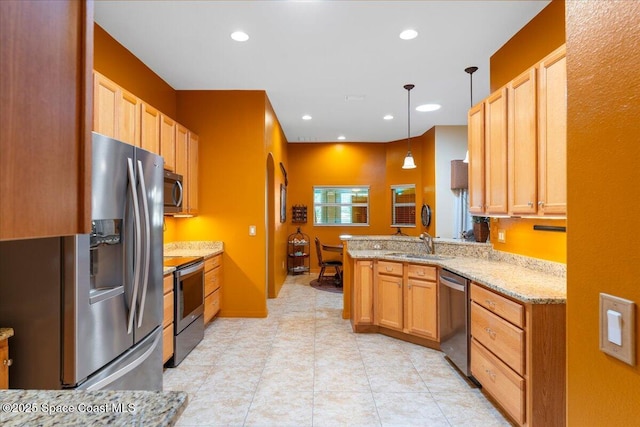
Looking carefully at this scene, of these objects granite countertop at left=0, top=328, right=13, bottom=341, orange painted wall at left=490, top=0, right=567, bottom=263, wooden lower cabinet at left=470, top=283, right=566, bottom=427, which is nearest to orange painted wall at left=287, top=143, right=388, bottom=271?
orange painted wall at left=490, top=0, right=567, bottom=263

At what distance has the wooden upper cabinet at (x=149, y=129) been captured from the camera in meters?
3.09

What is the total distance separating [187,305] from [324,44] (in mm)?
2877

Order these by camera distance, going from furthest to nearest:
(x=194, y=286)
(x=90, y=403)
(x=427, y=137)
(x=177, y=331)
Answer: (x=427, y=137) → (x=194, y=286) → (x=177, y=331) → (x=90, y=403)

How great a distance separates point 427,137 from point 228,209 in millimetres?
4305

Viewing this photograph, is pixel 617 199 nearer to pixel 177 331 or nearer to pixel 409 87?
pixel 177 331

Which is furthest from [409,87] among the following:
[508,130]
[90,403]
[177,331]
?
[90,403]

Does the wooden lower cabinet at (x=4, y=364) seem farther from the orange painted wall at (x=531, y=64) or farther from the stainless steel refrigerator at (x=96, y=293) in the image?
the orange painted wall at (x=531, y=64)

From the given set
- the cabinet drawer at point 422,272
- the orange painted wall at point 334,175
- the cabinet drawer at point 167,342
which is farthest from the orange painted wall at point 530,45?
the orange painted wall at point 334,175

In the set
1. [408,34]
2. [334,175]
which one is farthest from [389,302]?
[334,175]

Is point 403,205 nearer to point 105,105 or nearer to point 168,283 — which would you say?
point 168,283

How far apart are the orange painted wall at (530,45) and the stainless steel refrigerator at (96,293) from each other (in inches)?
121

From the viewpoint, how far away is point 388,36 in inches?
121

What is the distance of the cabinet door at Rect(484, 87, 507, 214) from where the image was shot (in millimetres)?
2641

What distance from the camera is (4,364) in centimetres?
139
